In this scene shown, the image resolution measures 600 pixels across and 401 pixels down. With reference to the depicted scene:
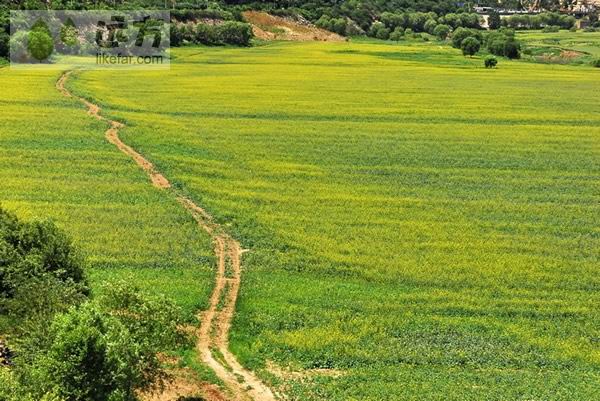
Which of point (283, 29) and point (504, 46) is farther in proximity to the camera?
point (283, 29)

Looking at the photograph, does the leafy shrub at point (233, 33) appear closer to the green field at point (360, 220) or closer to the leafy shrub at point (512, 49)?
the leafy shrub at point (512, 49)

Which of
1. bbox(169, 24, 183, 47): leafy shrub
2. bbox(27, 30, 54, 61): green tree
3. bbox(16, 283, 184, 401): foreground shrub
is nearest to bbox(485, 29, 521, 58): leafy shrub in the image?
bbox(169, 24, 183, 47): leafy shrub

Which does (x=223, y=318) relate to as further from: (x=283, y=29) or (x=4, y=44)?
(x=283, y=29)

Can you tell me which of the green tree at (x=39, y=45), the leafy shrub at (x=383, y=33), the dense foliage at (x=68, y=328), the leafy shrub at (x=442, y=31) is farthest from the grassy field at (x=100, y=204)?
the leafy shrub at (x=442, y=31)

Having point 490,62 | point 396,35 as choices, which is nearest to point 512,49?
point 490,62

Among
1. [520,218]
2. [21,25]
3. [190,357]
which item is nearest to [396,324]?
[190,357]

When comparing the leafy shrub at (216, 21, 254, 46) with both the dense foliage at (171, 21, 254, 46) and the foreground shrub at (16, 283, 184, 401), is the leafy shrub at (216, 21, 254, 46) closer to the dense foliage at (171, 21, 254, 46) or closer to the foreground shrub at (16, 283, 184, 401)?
the dense foliage at (171, 21, 254, 46)
